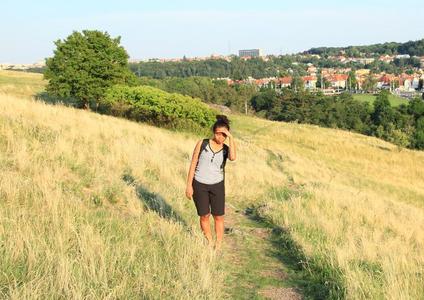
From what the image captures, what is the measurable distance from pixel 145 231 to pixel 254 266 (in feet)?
4.68

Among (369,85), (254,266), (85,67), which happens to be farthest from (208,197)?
(369,85)

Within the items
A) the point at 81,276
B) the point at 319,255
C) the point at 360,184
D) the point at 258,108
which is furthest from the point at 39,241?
the point at 258,108

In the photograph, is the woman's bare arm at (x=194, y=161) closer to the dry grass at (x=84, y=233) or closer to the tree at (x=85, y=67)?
the dry grass at (x=84, y=233)

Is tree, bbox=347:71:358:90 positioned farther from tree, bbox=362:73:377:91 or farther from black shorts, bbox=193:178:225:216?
black shorts, bbox=193:178:225:216

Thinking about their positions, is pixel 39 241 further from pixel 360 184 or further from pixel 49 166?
pixel 360 184

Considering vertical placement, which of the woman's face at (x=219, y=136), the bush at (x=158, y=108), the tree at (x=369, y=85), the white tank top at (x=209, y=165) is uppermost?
the woman's face at (x=219, y=136)

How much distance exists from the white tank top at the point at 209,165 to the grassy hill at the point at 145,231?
71 centimetres

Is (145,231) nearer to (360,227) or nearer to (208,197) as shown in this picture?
(208,197)

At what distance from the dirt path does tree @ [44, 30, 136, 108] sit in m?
24.4

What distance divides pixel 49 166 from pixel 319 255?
4.76 m

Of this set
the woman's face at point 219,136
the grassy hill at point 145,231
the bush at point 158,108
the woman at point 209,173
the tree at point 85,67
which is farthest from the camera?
the tree at point 85,67

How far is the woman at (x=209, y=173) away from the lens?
19.1 feet

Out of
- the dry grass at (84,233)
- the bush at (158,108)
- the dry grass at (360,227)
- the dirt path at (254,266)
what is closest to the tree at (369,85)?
the dry grass at (360,227)

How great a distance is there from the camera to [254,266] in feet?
19.0
